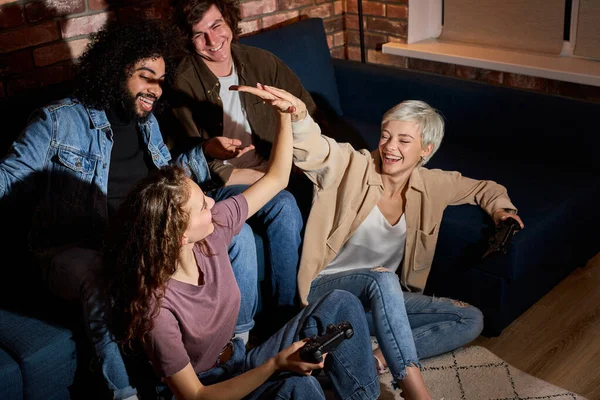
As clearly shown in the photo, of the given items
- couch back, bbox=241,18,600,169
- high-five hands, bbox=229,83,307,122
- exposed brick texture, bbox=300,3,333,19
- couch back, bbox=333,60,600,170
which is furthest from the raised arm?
exposed brick texture, bbox=300,3,333,19

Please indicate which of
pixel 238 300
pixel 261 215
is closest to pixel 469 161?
pixel 261 215

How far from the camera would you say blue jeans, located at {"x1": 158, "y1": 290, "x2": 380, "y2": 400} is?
1.83 metres

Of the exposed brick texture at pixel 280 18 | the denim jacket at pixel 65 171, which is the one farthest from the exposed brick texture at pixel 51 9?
the exposed brick texture at pixel 280 18

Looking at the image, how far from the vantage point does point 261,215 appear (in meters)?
2.30

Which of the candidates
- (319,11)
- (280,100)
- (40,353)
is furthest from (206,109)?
(319,11)

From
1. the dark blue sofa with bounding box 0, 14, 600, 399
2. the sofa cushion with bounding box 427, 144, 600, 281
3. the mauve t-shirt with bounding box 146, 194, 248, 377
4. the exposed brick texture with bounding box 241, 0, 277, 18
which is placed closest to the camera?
the mauve t-shirt with bounding box 146, 194, 248, 377

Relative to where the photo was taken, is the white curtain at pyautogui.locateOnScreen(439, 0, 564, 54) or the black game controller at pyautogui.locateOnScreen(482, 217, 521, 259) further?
the white curtain at pyautogui.locateOnScreen(439, 0, 564, 54)

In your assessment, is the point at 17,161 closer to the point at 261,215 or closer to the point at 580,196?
the point at 261,215

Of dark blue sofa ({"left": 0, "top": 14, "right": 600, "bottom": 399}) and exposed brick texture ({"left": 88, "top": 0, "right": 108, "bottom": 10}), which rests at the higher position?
exposed brick texture ({"left": 88, "top": 0, "right": 108, "bottom": 10})

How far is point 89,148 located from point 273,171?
1.83ft

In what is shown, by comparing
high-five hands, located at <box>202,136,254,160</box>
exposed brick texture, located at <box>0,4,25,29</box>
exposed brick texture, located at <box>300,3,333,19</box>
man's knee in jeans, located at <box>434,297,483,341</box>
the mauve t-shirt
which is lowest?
man's knee in jeans, located at <box>434,297,483,341</box>

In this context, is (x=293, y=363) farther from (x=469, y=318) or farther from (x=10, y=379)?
(x=469, y=318)

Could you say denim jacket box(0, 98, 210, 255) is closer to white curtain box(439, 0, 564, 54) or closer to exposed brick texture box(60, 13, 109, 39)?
exposed brick texture box(60, 13, 109, 39)

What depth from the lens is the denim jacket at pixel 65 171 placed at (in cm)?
201
